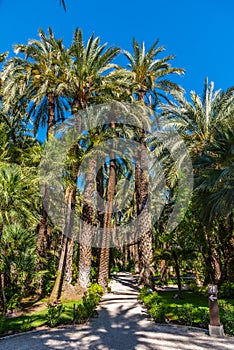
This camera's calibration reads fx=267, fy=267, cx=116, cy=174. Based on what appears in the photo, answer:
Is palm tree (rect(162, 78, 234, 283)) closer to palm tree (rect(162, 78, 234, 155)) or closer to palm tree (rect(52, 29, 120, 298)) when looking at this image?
palm tree (rect(162, 78, 234, 155))

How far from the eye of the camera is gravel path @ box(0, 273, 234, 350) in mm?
6082

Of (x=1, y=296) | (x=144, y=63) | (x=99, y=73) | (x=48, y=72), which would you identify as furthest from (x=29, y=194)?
(x=144, y=63)

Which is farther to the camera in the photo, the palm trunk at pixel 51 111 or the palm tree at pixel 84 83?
the palm trunk at pixel 51 111

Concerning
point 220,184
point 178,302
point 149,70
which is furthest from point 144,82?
point 178,302

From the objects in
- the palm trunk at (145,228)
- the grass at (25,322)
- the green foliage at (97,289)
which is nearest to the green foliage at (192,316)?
the grass at (25,322)

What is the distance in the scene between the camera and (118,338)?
6.81 meters

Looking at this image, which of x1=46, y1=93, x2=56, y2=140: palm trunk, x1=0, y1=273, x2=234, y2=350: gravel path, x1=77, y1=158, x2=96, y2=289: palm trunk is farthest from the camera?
x1=46, y1=93, x2=56, y2=140: palm trunk

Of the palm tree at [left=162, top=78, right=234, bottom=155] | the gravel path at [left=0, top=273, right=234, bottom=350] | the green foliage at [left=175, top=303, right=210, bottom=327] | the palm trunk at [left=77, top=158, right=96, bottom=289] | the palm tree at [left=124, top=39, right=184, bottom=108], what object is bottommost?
the gravel path at [left=0, top=273, right=234, bottom=350]

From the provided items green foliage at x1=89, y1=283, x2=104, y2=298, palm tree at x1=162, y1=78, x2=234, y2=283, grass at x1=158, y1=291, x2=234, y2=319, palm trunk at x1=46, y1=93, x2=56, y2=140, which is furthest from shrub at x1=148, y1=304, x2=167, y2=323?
palm trunk at x1=46, y1=93, x2=56, y2=140

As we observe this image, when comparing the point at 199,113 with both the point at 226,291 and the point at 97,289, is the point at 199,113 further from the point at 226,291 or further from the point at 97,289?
the point at 97,289

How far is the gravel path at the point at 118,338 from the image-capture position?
239 inches

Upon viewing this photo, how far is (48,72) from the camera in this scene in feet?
47.4

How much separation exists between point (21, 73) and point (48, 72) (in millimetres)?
2028

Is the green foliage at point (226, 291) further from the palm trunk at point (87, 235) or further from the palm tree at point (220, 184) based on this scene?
the palm trunk at point (87, 235)
